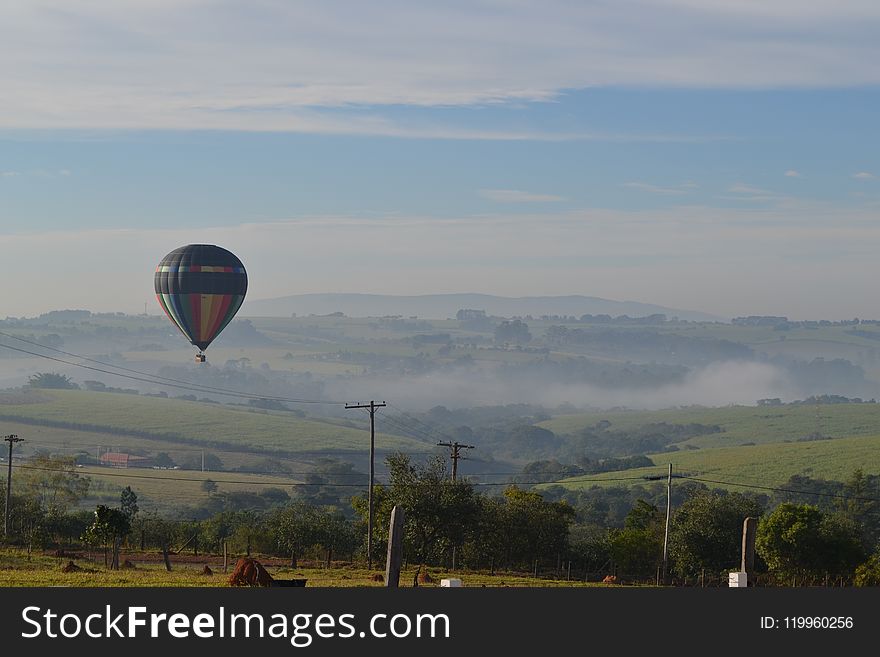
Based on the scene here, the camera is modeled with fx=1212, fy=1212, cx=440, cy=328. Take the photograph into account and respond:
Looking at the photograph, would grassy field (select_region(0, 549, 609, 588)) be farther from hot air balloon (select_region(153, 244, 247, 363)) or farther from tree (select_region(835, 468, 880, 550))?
tree (select_region(835, 468, 880, 550))

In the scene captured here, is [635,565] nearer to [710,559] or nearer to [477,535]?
[710,559]

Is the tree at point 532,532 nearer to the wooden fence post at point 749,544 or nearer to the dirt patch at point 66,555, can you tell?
the dirt patch at point 66,555

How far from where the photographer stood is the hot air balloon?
126312 mm

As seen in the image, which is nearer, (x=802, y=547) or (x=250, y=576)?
A: (x=250, y=576)

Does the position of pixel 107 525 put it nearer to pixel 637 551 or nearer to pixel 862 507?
pixel 637 551

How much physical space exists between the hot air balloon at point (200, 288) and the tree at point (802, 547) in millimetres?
61869

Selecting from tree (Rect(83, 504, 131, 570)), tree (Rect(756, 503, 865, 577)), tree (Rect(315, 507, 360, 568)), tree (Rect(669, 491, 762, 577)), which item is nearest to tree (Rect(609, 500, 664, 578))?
tree (Rect(669, 491, 762, 577))

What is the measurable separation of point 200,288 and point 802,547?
6684 centimetres

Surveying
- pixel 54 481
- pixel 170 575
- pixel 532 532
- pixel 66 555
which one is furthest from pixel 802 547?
pixel 54 481

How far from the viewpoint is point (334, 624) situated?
2705cm

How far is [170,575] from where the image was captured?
56938 mm

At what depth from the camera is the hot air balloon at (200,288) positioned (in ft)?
414

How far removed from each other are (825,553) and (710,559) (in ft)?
34.7

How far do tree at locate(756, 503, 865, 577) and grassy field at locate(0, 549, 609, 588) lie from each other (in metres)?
27.0
